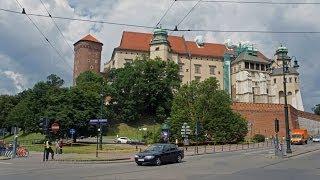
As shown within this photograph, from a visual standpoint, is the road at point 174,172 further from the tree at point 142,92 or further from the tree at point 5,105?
the tree at point 5,105

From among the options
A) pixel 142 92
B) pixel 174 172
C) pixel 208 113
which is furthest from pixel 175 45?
pixel 174 172

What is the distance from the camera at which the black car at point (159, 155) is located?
27.7 metres

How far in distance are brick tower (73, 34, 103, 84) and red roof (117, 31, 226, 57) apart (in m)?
7.36

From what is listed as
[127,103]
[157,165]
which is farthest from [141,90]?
[157,165]

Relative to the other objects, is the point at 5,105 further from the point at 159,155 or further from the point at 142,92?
the point at 159,155

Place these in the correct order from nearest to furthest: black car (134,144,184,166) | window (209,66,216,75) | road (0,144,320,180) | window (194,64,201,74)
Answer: road (0,144,320,180), black car (134,144,184,166), window (194,64,201,74), window (209,66,216,75)

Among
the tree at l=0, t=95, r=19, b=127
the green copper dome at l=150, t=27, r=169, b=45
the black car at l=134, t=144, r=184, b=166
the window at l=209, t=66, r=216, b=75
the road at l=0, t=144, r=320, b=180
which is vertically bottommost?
the road at l=0, t=144, r=320, b=180

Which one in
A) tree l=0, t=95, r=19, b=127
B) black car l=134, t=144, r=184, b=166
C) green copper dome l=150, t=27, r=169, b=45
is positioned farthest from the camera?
green copper dome l=150, t=27, r=169, b=45

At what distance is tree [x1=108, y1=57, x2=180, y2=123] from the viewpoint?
95.8m

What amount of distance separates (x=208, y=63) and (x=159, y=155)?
10642cm

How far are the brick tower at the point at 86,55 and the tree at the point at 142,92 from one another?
25339 millimetres

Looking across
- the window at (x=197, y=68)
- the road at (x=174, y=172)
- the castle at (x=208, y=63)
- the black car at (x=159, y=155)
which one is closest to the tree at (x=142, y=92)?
the castle at (x=208, y=63)

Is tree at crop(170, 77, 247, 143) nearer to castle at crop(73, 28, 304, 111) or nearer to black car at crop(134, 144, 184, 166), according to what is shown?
black car at crop(134, 144, 184, 166)

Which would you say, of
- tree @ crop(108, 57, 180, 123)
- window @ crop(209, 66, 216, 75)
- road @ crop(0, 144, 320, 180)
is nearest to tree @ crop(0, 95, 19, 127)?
tree @ crop(108, 57, 180, 123)
